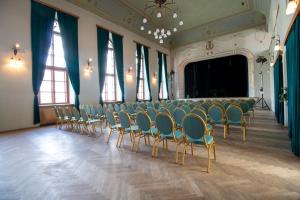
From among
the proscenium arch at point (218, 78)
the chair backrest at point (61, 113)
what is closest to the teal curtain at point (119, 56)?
the chair backrest at point (61, 113)

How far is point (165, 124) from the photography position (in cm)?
340

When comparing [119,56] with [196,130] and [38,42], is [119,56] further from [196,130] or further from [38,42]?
[196,130]

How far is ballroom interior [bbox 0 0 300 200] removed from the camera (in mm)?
2559

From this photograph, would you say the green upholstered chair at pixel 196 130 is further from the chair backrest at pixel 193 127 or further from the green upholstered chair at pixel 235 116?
the green upholstered chair at pixel 235 116

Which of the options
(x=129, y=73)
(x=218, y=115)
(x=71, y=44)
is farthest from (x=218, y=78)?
(x=71, y=44)

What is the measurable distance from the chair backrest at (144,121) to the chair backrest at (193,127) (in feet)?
2.91

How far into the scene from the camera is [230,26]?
13.4 m

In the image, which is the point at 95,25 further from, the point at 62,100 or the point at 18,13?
the point at 62,100

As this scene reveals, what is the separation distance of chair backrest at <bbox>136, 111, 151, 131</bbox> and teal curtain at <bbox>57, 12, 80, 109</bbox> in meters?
Answer: 6.02

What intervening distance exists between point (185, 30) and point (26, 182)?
15389mm

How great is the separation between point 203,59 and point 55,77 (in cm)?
1184

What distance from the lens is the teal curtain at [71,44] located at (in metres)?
8.38

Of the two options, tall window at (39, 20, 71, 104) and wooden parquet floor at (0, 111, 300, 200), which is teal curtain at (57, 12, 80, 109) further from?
wooden parquet floor at (0, 111, 300, 200)

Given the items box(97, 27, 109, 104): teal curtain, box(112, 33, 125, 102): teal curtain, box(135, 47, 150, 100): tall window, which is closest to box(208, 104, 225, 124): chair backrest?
box(97, 27, 109, 104): teal curtain
